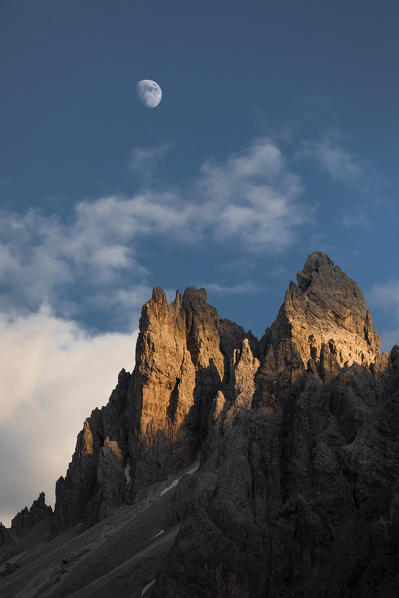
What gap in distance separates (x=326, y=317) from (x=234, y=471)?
A: 53371mm

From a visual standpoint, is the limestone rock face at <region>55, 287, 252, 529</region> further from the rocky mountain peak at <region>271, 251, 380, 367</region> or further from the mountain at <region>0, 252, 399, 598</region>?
the rocky mountain peak at <region>271, 251, 380, 367</region>

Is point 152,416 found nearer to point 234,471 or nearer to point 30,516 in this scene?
point 30,516

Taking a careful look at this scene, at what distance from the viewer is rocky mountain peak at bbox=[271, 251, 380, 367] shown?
354 ft

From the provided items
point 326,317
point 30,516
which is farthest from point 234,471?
point 30,516

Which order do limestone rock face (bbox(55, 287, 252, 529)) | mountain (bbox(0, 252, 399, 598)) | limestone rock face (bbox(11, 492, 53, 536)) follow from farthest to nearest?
limestone rock face (bbox(11, 492, 53, 536)) < limestone rock face (bbox(55, 287, 252, 529)) < mountain (bbox(0, 252, 399, 598))

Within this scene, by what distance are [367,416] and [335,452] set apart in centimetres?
789

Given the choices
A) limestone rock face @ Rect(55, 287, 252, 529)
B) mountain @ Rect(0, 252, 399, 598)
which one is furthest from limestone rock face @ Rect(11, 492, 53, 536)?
limestone rock face @ Rect(55, 287, 252, 529)

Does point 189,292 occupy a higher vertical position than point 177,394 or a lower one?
higher

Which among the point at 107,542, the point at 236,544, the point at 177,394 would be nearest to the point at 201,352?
the point at 177,394

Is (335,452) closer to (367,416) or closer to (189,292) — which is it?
(367,416)

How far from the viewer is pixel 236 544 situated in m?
50.9

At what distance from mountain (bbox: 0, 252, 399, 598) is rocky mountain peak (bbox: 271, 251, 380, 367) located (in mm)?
266

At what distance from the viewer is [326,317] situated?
113688 millimetres

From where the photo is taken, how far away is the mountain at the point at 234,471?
43.6 m
